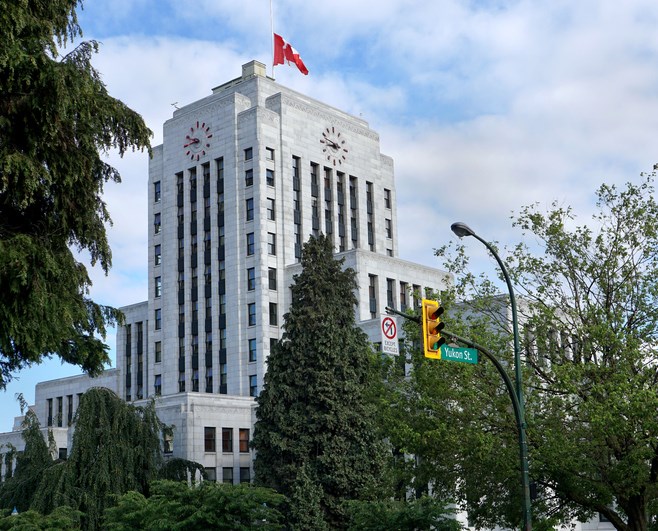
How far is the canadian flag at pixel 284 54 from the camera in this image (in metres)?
72.0

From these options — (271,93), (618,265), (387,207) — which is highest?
(271,93)

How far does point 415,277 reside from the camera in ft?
232

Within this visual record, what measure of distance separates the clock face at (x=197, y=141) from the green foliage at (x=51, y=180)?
50.0 metres

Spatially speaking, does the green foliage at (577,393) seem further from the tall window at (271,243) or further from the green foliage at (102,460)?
the tall window at (271,243)

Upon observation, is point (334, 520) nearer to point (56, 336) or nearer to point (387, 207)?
point (56, 336)

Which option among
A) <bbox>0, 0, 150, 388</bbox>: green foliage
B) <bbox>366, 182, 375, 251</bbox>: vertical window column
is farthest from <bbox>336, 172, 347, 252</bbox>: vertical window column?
<bbox>0, 0, 150, 388</bbox>: green foliage

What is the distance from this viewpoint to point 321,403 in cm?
4078

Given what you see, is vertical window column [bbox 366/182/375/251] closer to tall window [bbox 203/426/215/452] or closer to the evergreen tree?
tall window [bbox 203/426/215/452]

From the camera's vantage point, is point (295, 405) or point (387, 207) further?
point (387, 207)

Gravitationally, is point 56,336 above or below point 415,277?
below

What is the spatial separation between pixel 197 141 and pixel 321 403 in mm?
38403

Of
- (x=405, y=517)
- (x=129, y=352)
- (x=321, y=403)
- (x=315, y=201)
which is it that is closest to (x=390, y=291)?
(x=315, y=201)

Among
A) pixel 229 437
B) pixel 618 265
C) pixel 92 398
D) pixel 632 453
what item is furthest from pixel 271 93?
pixel 632 453

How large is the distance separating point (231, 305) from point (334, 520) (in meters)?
31.8
